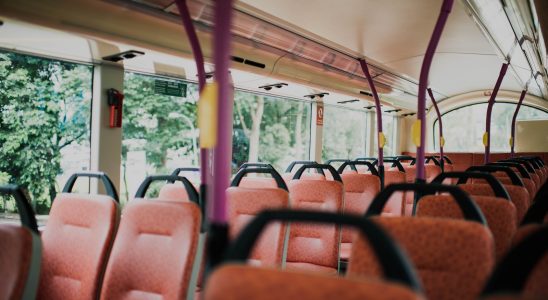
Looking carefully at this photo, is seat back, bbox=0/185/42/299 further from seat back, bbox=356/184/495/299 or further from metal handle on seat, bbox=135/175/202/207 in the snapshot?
seat back, bbox=356/184/495/299

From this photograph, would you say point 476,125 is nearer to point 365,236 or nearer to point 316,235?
point 316,235

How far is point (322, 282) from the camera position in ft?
2.66

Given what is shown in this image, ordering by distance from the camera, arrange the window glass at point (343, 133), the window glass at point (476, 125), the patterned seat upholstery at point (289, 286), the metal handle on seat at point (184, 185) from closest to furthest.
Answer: the patterned seat upholstery at point (289, 286), the metal handle on seat at point (184, 185), the window glass at point (343, 133), the window glass at point (476, 125)

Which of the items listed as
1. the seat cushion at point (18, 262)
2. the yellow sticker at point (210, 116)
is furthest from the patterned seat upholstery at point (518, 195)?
the seat cushion at point (18, 262)

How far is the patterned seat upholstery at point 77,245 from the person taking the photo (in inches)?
A: 83.2

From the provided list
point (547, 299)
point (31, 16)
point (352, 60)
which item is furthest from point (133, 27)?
point (352, 60)

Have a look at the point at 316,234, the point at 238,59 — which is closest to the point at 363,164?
the point at 316,234

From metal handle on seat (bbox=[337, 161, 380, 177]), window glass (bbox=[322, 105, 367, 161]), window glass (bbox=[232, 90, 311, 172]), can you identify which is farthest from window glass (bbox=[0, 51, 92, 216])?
window glass (bbox=[322, 105, 367, 161])

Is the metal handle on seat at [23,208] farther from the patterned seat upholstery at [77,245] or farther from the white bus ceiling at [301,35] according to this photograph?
the white bus ceiling at [301,35]

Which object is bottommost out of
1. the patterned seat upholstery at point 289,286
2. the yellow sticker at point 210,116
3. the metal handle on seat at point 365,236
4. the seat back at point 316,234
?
the seat back at point 316,234

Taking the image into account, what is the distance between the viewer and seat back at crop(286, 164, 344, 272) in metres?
3.06

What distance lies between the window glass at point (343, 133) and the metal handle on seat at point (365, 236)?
22.9 feet

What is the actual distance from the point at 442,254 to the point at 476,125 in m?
11.6

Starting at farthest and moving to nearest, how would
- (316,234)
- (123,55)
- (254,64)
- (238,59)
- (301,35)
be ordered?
1. (301,35)
2. (254,64)
3. (238,59)
4. (123,55)
5. (316,234)
